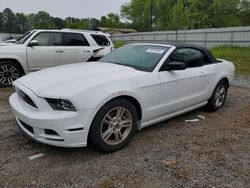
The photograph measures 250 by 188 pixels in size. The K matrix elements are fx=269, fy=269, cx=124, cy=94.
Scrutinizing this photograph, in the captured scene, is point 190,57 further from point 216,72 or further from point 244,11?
point 244,11

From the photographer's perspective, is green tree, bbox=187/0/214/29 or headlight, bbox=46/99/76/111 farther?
green tree, bbox=187/0/214/29

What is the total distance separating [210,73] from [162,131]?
163 centimetres

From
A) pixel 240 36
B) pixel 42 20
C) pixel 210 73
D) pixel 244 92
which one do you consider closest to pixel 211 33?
pixel 240 36

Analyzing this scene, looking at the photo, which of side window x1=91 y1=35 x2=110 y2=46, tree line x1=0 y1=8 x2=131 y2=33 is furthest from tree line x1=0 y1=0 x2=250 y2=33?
side window x1=91 y1=35 x2=110 y2=46

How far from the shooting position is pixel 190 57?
493cm

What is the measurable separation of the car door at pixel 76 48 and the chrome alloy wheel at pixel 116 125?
517 cm

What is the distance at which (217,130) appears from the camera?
4.50 m

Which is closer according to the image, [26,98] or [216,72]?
[26,98]

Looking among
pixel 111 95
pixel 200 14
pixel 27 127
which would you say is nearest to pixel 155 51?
pixel 111 95

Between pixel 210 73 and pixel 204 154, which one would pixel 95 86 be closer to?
pixel 204 154

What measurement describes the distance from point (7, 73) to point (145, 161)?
5518mm

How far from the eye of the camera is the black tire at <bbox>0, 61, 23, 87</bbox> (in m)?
7.32

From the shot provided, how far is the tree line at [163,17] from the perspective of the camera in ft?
148

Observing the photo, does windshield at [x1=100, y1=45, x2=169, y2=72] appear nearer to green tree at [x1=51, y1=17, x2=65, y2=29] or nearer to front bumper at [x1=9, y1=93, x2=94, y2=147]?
front bumper at [x1=9, y1=93, x2=94, y2=147]
